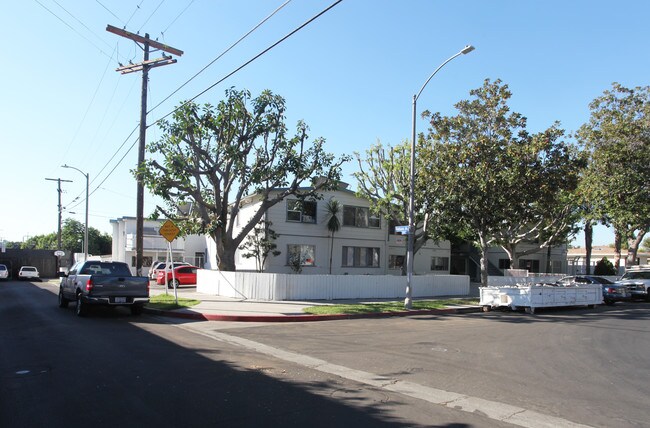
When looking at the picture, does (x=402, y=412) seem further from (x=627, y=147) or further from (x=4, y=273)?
(x=4, y=273)

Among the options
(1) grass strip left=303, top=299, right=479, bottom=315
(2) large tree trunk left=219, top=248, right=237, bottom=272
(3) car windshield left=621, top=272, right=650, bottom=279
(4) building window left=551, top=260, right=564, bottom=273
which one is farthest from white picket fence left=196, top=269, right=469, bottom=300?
(4) building window left=551, top=260, right=564, bottom=273

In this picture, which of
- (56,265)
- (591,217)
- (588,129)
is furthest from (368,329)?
(56,265)

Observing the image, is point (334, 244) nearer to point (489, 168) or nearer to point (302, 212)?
point (302, 212)

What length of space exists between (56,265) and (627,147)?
55834 mm

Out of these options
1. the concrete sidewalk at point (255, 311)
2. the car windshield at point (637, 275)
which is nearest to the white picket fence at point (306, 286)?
the concrete sidewalk at point (255, 311)

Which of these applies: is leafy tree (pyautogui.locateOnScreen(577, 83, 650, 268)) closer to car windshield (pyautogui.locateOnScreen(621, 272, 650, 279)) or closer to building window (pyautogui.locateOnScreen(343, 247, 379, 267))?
car windshield (pyautogui.locateOnScreen(621, 272, 650, 279))

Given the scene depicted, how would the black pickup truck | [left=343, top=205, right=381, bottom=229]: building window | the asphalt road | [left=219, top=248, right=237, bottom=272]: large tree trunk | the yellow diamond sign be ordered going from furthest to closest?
[left=343, top=205, right=381, bottom=229]: building window → [left=219, top=248, right=237, bottom=272]: large tree trunk → the yellow diamond sign → the black pickup truck → the asphalt road

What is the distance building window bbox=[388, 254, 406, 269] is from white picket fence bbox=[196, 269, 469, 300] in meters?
9.95

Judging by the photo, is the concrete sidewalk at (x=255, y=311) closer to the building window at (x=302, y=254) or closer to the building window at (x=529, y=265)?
the building window at (x=302, y=254)

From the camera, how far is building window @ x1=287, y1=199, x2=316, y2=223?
30000 mm

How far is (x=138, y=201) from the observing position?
2041 cm

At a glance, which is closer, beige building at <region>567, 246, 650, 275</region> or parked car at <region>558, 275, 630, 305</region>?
parked car at <region>558, 275, 630, 305</region>

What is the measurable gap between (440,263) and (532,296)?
19.2m

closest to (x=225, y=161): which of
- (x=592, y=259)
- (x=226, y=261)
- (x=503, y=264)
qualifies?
(x=226, y=261)
